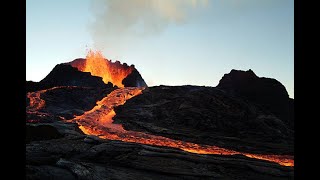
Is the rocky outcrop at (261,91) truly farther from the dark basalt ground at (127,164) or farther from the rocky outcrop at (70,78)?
the dark basalt ground at (127,164)

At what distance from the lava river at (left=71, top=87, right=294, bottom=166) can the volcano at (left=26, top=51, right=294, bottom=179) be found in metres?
0.12

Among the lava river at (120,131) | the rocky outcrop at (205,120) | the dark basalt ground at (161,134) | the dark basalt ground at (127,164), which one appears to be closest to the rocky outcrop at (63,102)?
the dark basalt ground at (161,134)

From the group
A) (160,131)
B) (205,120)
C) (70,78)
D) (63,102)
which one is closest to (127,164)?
(160,131)

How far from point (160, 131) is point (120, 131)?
5.81 meters

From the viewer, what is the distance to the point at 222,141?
130 ft

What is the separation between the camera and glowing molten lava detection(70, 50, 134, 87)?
119m

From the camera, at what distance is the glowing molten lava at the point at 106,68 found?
11875 cm

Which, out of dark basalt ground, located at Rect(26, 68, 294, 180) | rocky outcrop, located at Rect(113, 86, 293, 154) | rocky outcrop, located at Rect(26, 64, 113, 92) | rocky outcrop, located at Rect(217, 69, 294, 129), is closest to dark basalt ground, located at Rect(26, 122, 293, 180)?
dark basalt ground, located at Rect(26, 68, 294, 180)

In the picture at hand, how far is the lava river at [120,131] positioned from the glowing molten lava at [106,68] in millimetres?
49613

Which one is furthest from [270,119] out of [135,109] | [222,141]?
[135,109]
